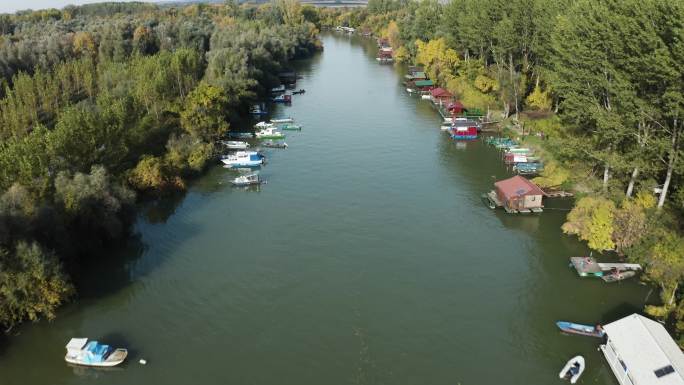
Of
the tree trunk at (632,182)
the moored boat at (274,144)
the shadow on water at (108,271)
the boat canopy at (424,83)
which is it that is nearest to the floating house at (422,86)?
the boat canopy at (424,83)

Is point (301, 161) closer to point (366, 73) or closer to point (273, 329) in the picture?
point (273, 329)

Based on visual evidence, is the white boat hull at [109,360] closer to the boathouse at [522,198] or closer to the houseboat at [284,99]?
the boathouse at [522,198]

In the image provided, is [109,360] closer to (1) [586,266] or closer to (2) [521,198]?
(1) [586,266]

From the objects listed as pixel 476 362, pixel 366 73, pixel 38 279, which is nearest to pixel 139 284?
pixel 38 279

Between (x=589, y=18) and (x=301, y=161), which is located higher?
(x=589, y=18)

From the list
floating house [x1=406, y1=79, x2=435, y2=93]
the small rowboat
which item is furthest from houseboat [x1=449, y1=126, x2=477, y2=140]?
the small rowboat

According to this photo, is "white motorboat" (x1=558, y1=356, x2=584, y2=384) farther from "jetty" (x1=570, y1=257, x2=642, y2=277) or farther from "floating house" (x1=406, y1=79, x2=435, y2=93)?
"floating house" (x1=406, y1=79, x2=435, y2=93)

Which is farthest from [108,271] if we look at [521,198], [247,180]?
[521,198]
